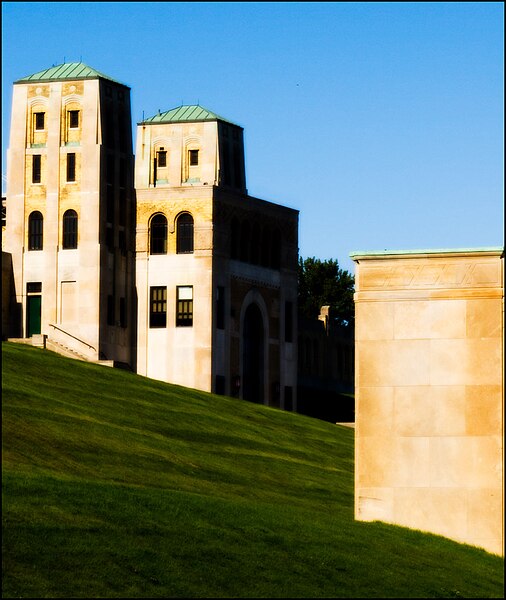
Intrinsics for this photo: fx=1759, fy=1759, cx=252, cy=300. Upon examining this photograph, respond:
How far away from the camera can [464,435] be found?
39969 millimetres

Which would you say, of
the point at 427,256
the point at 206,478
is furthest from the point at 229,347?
the point at 427,256

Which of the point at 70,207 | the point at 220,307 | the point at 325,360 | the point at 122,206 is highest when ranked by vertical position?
the point at 122,206

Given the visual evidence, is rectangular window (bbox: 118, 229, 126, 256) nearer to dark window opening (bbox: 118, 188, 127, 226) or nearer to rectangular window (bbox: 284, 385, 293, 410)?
dark window opening (bbox: 118, 188, 127, 226)

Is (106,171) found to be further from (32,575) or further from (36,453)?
(32,575)

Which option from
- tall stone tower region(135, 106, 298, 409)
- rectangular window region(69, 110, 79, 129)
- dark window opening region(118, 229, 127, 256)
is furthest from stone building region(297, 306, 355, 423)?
rectangular window region(69, 110, 79, 129)

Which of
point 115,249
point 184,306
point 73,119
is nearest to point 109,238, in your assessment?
point 115,249

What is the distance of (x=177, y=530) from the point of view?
116 feet

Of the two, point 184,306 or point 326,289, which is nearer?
point 184,306

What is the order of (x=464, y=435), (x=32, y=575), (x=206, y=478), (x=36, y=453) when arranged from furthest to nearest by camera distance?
(x=206, y=478) < (x=36, y=453) < (x=464, y=435) < (x=32, y=575)

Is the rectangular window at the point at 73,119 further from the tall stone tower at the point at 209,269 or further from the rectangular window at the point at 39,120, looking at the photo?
the tall stone tower at the point at 209,269

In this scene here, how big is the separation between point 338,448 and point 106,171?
107ft

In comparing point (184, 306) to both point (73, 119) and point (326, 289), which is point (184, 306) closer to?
point (73, 119)

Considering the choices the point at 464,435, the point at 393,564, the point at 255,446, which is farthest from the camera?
the point at 255,446

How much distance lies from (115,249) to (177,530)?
67.0 metres
